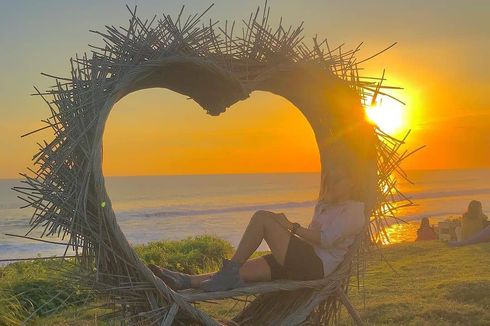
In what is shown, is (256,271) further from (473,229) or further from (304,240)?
(473,229)

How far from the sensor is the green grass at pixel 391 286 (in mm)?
5891

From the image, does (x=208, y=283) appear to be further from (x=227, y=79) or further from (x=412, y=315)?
(x=412, y=315)

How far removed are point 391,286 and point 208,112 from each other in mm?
3830

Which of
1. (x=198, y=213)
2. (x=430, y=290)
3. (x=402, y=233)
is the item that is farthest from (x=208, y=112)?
(x=198, y=213)

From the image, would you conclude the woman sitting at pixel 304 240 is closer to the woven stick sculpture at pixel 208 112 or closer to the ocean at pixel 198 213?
the woven stick sculpture at pixel 208 112

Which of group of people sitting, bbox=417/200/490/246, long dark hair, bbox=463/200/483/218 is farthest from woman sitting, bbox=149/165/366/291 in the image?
long dark hair, bbox=463/200/483/218

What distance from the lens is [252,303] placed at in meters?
5.17

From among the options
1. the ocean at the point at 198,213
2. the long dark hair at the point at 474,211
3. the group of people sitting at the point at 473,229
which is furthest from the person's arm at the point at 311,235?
the ocean at the point at 198,213

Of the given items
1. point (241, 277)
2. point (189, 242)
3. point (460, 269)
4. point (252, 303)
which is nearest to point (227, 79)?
point (241, 277)

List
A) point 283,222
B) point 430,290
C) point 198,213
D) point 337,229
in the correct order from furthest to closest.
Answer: point 198,213 → point 430,290 → point 337,229 → point 283,222

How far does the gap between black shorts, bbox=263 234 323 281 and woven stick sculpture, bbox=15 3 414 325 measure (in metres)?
0.09

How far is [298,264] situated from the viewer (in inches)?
186

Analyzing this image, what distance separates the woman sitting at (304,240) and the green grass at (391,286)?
68 centimetres

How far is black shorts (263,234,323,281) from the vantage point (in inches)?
186
